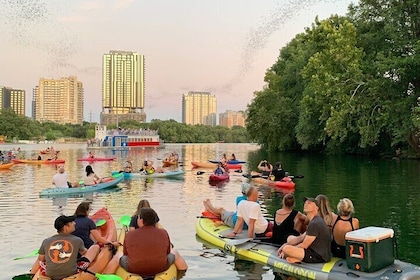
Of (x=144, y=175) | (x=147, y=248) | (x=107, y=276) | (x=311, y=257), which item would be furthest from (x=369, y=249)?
(x=144, y=175)

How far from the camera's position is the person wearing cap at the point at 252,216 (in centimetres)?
1071

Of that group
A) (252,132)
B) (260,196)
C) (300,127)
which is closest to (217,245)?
(260,196)

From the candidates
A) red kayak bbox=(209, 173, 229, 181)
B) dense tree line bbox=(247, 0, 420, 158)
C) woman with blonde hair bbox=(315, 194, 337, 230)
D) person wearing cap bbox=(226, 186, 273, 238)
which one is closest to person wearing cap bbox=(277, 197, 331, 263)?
woman with blonde hair bbox=(315, 194, 337, 230)

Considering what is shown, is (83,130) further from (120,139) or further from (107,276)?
(107,276)

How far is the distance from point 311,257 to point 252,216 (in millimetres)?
2128

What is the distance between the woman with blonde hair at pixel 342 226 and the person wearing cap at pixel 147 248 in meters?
3.29

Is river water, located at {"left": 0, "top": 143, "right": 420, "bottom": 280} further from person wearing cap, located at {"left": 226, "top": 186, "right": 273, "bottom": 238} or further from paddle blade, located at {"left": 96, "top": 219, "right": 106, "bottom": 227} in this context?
paddle blade, located at {"left": 96, "top": 219, "right": 106, "bottom": 227}

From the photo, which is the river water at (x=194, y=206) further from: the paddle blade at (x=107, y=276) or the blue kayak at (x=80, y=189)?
the paddle blade at (x=107, y=276)

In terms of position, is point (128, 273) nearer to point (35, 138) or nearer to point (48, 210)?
point (48, 210)

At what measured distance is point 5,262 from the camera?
10.4 metres

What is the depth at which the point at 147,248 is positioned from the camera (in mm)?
7844

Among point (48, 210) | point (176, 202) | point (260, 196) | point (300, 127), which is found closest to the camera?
point (48, 210)

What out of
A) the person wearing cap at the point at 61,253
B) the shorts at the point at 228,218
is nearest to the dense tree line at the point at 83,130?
the shorts at the point at 228,218

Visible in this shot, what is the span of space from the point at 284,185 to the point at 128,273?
1579cm
